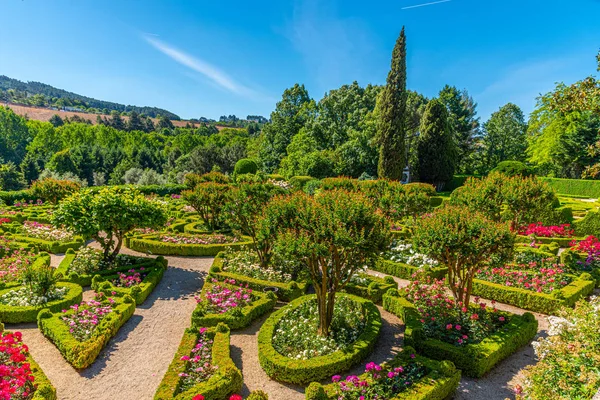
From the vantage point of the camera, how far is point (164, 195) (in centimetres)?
3250

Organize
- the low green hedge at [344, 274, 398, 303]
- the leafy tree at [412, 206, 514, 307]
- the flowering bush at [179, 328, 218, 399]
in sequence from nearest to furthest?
the flowering bush at [179, 328, 218, 399] → the leafy tree at [412, 206, 514, 307] → the low green hedge at [344, 274, 398, 303]

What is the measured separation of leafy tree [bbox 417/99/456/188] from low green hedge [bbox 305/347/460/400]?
33276 mm

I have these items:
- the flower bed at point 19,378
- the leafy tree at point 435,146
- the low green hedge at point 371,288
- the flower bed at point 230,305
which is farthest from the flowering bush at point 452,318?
the leafy tree at point 435,146

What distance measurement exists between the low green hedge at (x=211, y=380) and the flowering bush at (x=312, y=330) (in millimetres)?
1243

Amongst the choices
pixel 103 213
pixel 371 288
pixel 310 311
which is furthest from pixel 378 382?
pixel 103 213

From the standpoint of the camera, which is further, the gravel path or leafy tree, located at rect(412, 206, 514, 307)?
leafy tree, located at rect(412, 206, 514, 307)

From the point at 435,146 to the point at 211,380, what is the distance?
35632 mm

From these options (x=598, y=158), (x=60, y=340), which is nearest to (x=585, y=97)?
(x=60, y=340)

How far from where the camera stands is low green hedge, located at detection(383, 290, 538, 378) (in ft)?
24.5

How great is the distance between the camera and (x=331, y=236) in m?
7.83

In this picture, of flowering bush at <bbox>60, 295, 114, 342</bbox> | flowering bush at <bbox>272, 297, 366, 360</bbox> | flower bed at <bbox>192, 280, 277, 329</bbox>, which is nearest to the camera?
flowering bush at <bbox>272, 297, 366, 360</bbox>

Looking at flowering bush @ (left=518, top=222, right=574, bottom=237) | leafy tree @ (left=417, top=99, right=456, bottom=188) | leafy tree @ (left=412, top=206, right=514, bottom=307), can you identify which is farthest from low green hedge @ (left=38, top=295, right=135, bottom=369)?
leafy tree @ (left=417, top=99, right=456, bottom=188)

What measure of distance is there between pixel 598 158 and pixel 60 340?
47.5 meters

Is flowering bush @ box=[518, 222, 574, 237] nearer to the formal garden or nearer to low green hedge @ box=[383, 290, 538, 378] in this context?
the formal garden
